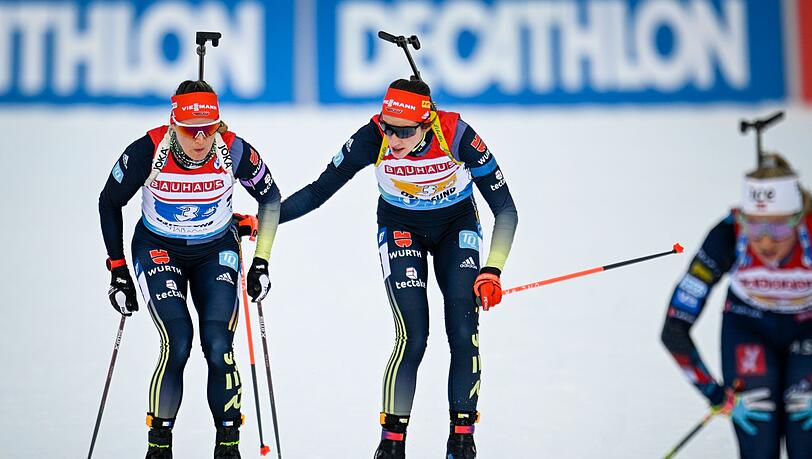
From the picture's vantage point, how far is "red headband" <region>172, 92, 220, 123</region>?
5754mm

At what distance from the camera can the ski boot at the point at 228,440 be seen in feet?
18.8

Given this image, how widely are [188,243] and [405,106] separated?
1.20 meters

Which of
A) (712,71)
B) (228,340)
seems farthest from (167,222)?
(712,71)

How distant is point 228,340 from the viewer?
18.9ft

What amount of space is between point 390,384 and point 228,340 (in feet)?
2.46

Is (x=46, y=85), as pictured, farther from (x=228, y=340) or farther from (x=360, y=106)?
(x=228, y=340)

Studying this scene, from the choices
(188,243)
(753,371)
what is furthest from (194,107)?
(753,371)

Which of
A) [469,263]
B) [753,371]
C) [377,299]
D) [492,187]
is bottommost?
[753,371]

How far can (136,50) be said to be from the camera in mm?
15000

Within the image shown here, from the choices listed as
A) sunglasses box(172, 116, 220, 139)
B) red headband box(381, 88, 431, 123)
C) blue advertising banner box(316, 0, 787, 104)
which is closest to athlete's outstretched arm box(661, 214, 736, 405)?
red headband box(381, 88, 431, 123)

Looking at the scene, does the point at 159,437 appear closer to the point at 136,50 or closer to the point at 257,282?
the point at 257,282

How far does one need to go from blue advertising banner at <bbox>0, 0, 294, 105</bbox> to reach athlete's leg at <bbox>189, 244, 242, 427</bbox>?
907 cm

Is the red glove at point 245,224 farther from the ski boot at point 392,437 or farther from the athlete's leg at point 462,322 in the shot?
the ski boot at point 392,437

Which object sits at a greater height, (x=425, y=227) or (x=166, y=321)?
(x=425, y=227)
